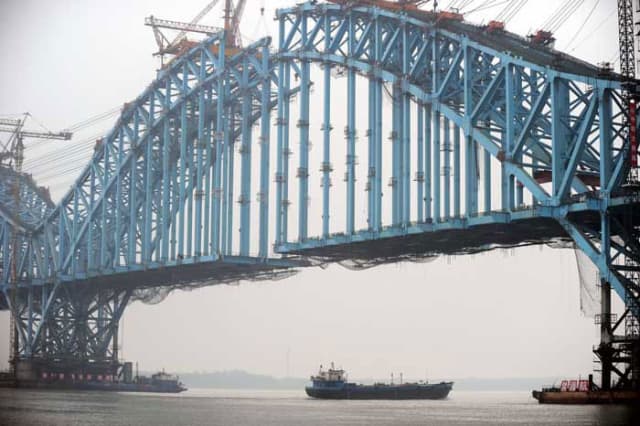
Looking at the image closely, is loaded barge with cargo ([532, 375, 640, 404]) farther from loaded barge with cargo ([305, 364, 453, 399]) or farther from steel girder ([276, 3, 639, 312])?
loaded barge with cargo ([305, 364, 453, 399])

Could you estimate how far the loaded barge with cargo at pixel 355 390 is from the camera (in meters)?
157

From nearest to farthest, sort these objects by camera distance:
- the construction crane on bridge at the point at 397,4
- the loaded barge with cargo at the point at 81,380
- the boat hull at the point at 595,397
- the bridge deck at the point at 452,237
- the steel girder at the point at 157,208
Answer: the boat hull at the point at 595,397 < the bridge deck at the point at 452,237 < the construction crane on bridge at the point at 397,4 < the steel girder at the point at 157,208 < the loaded barge with cargo at the point at 81,380

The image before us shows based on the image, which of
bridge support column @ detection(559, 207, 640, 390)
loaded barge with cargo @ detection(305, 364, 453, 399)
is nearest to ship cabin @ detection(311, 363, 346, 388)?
loaded barge with cargo @ detection(305, 364, 453, 399)

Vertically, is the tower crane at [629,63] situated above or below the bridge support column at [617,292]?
above

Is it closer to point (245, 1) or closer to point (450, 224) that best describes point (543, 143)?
point (450, 224)

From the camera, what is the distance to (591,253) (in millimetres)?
90000

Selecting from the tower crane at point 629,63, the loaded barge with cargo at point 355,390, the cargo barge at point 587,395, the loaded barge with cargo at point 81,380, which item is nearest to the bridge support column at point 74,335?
the loaded barge with cargo at point 81,380

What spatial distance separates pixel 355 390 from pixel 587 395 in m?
67.2

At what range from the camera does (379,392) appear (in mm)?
160625

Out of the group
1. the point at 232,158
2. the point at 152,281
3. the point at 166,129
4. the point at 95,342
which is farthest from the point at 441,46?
the point at 95,342

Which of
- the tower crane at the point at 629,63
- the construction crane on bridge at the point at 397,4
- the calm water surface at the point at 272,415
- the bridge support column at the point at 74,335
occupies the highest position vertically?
the construction crane on bridge at the point at 397,4

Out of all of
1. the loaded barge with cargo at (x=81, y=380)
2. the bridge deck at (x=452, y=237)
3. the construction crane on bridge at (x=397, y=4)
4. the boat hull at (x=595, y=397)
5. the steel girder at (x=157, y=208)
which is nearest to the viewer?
the boat hull at (x=595, y=397)

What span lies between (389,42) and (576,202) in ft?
100

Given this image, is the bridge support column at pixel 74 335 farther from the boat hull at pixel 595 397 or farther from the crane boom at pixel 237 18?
the boat hull at pixel 595 397
